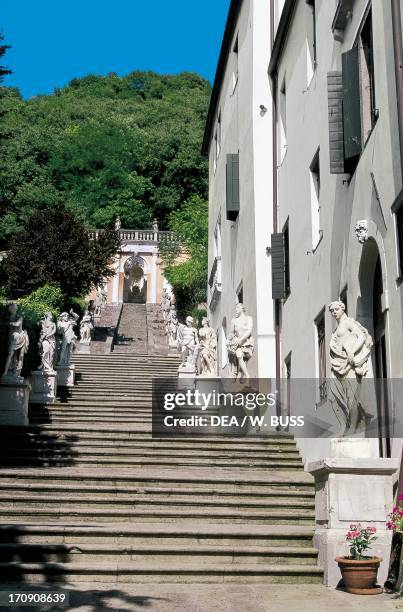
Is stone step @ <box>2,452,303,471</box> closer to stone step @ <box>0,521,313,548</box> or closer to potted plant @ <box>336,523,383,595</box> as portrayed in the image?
stone step @ <box>0,521,313,548</box>

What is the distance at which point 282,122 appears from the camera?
1883cm

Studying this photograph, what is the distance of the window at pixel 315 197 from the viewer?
47.4 feet

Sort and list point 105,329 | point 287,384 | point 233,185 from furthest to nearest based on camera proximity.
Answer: point 105,329, point 233,185, point 287,384

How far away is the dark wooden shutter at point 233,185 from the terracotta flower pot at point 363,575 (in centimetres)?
1581

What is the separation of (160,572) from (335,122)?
24.7 feet

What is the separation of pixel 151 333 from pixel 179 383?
1633cm

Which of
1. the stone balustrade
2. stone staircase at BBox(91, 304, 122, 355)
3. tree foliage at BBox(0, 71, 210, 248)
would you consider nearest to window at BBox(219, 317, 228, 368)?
stone staircase at BBox(91, 304, 122, 355)

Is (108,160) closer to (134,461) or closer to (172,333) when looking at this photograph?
(172,333)

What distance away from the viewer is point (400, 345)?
8922 millimetres

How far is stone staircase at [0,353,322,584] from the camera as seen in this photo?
26.9ft

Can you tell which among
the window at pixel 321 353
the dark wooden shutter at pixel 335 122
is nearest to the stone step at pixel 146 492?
the window at pixel 321 353

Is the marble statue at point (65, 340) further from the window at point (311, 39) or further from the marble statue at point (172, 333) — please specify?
the marble statue at point (172, 333)

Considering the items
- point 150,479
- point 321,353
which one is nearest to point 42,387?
point 321,353

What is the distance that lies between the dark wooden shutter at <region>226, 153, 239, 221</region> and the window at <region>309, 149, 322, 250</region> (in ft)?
24.8
